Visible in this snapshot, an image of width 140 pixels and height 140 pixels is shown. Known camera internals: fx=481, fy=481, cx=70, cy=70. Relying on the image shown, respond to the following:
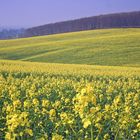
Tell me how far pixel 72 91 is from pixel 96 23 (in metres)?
110

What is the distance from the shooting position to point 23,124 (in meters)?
6.15

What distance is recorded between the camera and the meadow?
7.33 m

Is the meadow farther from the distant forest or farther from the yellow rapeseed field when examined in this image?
the distant forest

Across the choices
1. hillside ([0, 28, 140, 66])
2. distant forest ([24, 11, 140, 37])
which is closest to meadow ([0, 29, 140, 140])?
hillside ([0, 28, 140, 66])

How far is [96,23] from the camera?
12581cm

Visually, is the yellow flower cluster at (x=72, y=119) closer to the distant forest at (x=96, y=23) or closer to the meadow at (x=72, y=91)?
the meadow at (x=72, y=91)

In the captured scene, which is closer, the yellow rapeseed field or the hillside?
the yellow rapeseed field

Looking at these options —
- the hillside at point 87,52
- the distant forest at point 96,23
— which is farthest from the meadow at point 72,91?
the distant forest at point 96,23

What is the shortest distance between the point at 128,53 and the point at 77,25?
274 feet

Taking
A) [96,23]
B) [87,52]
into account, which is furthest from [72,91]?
[96,23]

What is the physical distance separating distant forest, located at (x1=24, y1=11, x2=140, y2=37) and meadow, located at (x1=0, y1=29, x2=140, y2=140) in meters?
50.5

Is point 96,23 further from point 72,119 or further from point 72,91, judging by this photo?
point 72,119

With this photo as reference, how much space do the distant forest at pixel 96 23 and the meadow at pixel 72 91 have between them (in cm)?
5053

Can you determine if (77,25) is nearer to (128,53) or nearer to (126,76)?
(128,53)
